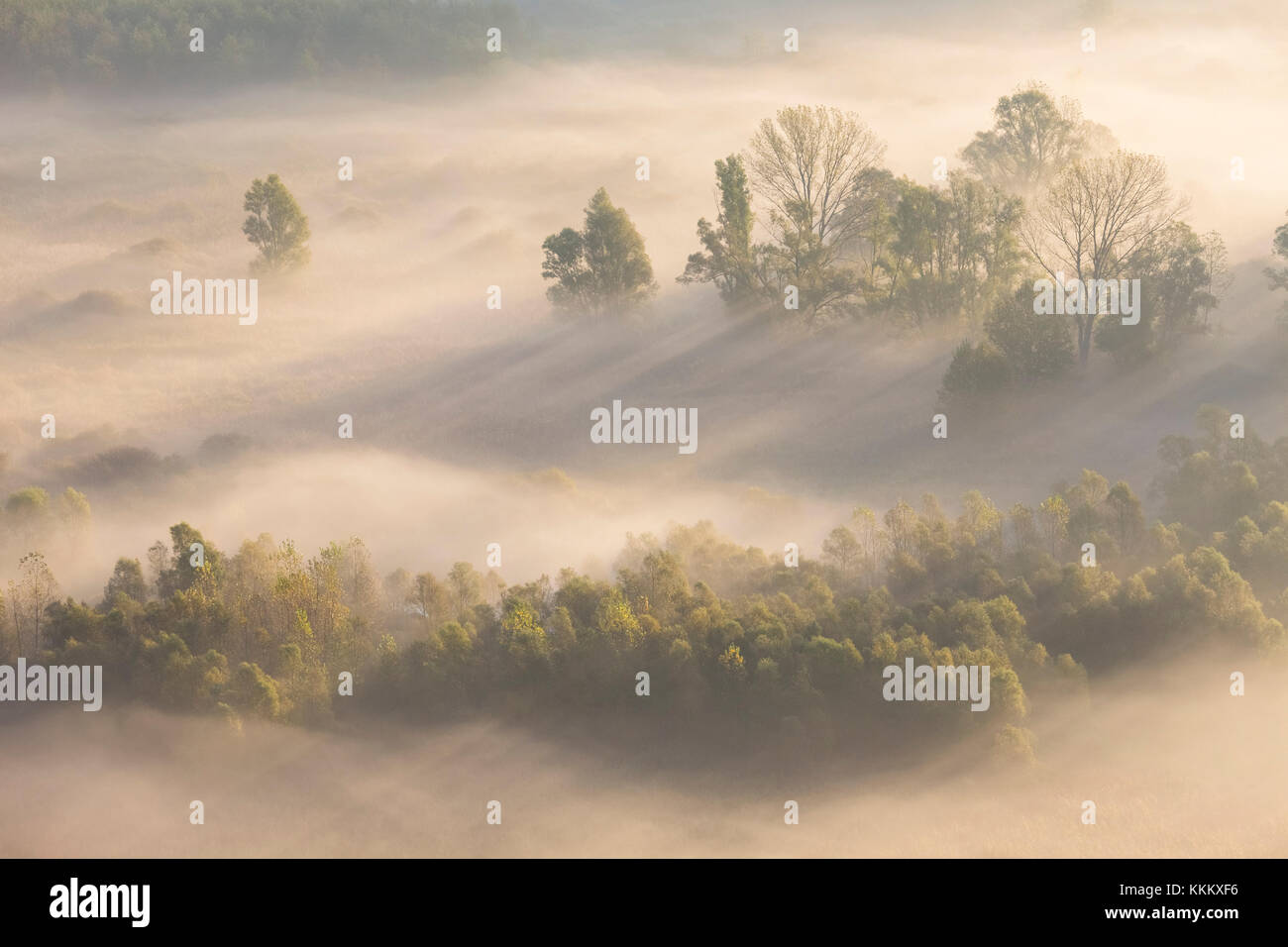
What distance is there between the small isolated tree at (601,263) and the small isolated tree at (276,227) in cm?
2215

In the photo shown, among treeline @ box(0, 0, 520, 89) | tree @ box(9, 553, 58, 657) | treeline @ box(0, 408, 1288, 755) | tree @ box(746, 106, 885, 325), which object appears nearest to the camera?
treeline @ box(0, 408, 1288, 755)

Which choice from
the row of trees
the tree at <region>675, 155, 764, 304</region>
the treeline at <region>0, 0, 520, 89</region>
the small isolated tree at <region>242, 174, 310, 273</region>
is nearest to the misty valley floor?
the row of trees

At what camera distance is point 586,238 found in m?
77.1

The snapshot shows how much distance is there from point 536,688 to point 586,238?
4409 cm

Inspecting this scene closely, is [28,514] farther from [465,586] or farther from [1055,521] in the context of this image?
[1055,521]

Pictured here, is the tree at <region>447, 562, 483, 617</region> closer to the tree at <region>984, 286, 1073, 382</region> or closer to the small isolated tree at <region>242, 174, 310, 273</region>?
the tree at <region>984, 286, 1073, 382</region>

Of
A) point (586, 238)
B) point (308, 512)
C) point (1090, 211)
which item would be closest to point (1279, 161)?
point (1090, 211)

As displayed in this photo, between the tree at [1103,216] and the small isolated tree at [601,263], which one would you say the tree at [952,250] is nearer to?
the tree at [1103,216]

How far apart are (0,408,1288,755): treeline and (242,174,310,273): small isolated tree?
1935 inches

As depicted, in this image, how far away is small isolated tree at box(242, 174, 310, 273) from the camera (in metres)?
88.9

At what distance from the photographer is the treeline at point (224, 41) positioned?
492 ft

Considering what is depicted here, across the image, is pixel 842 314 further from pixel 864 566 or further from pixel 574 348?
pixel 864 566

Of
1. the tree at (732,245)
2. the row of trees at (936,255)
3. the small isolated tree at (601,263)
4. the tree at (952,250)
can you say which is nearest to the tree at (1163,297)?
the row of trees at (936,255)

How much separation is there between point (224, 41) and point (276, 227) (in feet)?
248
